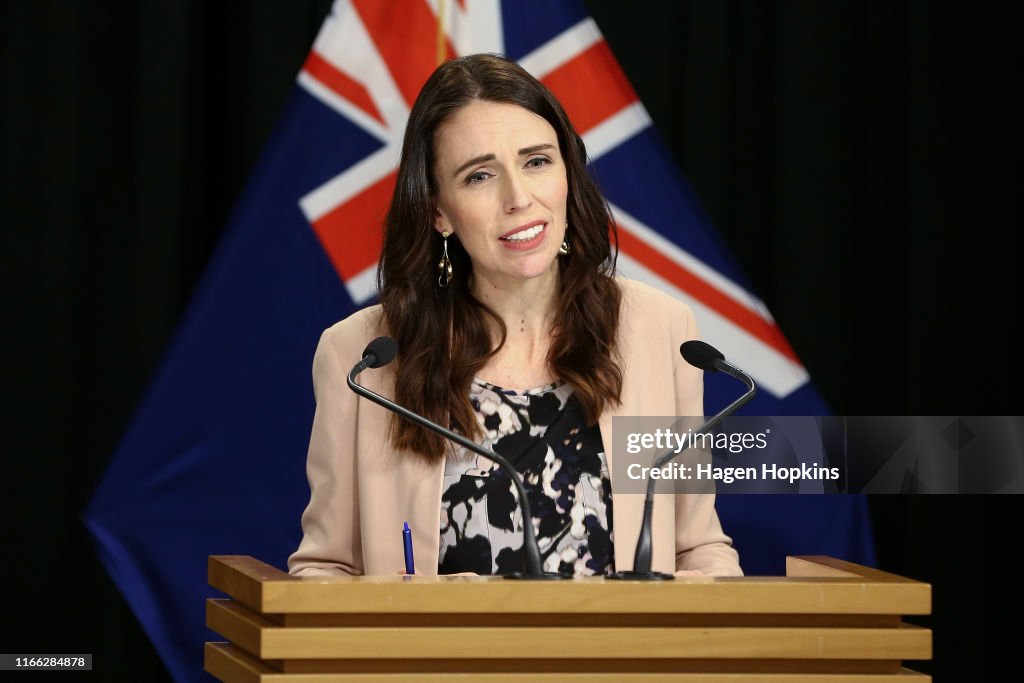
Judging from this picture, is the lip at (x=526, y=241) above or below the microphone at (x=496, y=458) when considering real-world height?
above

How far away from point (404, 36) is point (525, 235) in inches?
37.6

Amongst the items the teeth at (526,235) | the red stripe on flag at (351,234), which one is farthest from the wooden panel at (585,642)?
the red stripe on flag at (351,234)

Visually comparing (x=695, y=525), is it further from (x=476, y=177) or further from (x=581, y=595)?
(x=581, y=595)

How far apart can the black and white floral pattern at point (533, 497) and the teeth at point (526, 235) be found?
0.88 feet

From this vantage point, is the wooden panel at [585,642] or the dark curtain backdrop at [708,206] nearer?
the wooden panel at [585,642]

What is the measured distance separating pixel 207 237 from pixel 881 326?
165 cm

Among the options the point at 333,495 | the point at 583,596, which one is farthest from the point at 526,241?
the point at 583,596

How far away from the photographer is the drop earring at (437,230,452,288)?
2326 millimetres

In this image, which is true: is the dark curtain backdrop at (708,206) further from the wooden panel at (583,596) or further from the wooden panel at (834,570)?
the wooden panel at (583,596)

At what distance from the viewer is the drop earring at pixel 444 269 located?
2.33 meters

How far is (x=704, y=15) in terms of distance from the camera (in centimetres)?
328

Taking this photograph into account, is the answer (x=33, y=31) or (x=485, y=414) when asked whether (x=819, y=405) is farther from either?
(x=33, y=31)

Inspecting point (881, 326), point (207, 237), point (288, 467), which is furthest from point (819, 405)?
point (207, 237)

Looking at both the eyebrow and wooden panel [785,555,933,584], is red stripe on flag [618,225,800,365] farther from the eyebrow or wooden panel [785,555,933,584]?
wooden panel [785,555,933,584]
